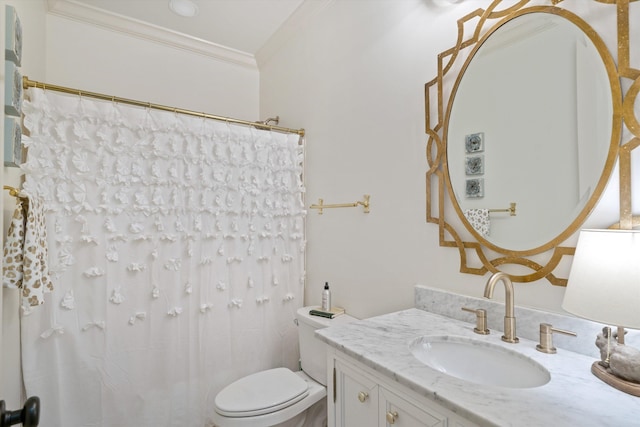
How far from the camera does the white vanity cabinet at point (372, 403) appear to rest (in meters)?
0.80

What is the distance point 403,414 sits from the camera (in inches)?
34.3

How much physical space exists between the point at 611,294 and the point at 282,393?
1406 mm

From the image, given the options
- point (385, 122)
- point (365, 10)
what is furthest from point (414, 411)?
Result: point (365, 10)

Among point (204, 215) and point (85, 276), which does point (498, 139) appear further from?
point (85, 276)

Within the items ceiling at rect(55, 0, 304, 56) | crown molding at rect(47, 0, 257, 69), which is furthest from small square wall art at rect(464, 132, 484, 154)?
crown molding at rect(47, 0, 257, 69)

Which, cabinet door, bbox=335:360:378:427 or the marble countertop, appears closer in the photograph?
the marble countertop

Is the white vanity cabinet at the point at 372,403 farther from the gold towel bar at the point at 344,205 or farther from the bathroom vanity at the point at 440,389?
the gold towel bar at the point at 344,205

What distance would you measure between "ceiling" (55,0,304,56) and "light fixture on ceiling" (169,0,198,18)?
3cm

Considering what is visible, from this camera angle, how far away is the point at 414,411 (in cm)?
84

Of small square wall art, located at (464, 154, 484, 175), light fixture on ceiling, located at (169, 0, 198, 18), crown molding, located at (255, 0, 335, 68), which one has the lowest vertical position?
small square wall art, located at (464, 154, 484, 175)

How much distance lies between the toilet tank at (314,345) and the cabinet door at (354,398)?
0.62 metres

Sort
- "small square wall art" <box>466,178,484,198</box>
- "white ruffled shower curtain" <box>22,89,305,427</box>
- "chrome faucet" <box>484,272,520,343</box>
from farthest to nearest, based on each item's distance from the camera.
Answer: "white ruffled shower curtain" <box>22,89,305,427</box> → "small square wall art" <box>466,178,484,198</box> → "chrome faucet" <box>484,272,520,343</box>

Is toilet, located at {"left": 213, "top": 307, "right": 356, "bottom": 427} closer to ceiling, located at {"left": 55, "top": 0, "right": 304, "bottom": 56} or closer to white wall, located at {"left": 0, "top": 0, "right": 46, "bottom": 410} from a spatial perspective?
white wall, located at {"left": 0, "top": 0, "right": 46, "bottom": 410}

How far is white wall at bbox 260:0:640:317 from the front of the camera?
1389 mm
